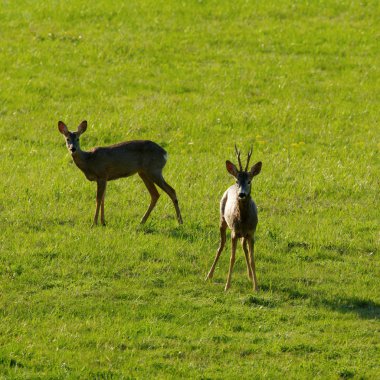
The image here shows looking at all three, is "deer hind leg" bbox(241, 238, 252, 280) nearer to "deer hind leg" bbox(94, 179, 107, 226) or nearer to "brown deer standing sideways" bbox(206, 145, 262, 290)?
"brown deer standing sideways" bbox(206, 145, 262, 290)

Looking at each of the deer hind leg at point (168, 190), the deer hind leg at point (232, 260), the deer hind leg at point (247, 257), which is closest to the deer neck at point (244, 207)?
the deer hind leg at point (232, 260)

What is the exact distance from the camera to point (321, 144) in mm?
20312

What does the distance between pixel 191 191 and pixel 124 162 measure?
5.89 ft

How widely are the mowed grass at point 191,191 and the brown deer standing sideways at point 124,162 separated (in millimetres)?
510

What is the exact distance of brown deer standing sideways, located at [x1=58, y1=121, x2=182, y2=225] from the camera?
51.9ft

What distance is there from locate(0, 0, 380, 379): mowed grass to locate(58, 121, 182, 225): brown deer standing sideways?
0.51 metres

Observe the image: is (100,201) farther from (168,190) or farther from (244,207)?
(244,207)

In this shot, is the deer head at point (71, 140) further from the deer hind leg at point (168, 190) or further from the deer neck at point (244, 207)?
the deer neck at point (244, 207)

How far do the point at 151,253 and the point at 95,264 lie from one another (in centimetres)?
80

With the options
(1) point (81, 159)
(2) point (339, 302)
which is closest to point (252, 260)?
(2) point (339, 302)

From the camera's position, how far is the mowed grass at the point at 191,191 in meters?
11.4

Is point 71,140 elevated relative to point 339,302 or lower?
elevated

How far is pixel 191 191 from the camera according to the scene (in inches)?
680

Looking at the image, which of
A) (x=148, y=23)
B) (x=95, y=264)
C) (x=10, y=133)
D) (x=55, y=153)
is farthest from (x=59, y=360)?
(x=148, y=23)
